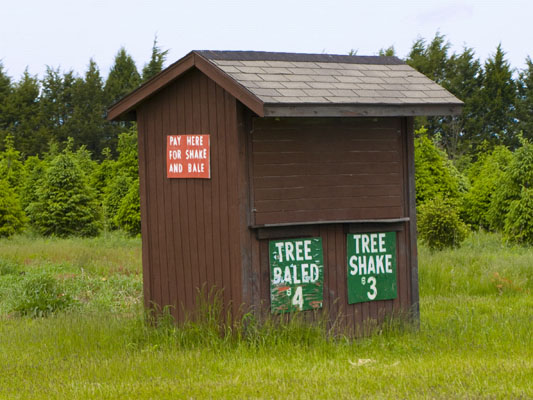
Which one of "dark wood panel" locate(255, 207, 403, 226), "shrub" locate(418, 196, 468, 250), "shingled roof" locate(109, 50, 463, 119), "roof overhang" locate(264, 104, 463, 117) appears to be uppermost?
"shingled roof" locate(109, 50, 463, 119)

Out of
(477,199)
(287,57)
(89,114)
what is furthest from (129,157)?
(287,57)

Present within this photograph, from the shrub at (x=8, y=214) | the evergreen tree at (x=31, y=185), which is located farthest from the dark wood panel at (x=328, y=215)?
the evergreen tree at (x=31, y=185)

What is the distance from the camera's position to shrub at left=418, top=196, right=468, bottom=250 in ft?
56.4

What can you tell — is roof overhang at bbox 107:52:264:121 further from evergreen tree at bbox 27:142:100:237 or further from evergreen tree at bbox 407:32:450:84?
evergreen tree at bbox 407:32:450:84

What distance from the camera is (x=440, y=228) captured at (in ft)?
56.7

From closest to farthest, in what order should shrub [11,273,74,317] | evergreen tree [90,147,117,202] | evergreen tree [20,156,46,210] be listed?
shrub [11,273,74,317]
evergreen tree [20,156,46,210]
evergreen tree [90,147,117,202]

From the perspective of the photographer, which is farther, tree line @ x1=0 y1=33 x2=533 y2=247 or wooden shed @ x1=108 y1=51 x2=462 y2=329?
tree line @ x1=0 y1=33 x2=533 y2=247

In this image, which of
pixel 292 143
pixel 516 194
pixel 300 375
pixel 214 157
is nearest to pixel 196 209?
pixel 214 157

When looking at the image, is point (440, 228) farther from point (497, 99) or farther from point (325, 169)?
point (497, 99)

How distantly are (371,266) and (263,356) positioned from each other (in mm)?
2012

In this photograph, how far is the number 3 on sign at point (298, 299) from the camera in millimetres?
8322

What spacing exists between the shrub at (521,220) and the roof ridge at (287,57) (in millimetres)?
10607

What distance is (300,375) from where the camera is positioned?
6645 millimetres

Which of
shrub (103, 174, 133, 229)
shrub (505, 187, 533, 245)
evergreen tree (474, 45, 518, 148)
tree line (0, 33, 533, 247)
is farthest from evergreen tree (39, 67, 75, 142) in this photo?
shrub (505, 187, 533, 245)
